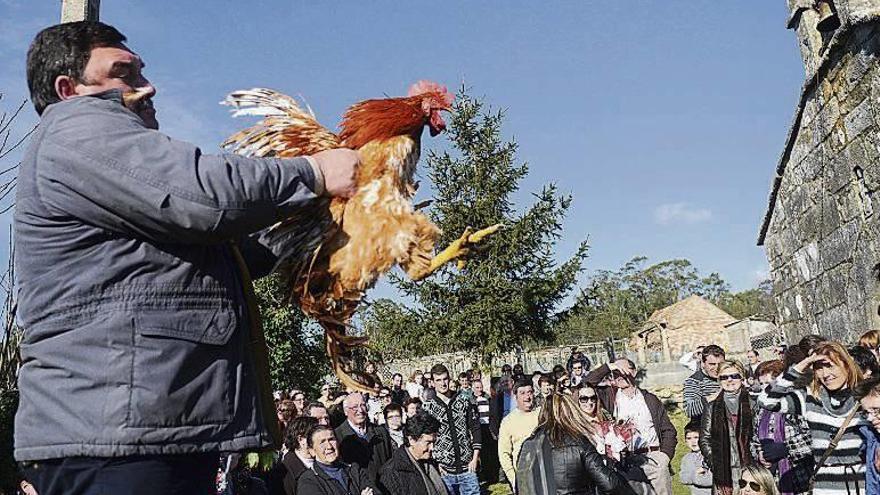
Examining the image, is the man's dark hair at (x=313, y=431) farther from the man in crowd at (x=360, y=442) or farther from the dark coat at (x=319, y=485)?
the man in crowd at (x=360, y=442)

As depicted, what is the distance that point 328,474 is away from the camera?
237 inches

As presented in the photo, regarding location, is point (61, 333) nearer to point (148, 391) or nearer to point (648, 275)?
point (148, 391)

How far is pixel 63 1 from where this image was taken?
303cm

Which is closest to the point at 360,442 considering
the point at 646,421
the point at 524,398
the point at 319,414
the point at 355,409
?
the point at 355,409

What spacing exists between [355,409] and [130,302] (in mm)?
6067

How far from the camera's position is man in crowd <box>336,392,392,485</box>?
725 cm

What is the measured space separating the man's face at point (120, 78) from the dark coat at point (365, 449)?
563cm

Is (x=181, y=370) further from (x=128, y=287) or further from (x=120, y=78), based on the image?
(x=120, y=78)

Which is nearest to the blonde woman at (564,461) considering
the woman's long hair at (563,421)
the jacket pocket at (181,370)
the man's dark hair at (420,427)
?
the woman's long hair at (563,421)

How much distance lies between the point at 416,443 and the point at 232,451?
5719 millimetres

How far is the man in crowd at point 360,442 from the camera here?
7.25m

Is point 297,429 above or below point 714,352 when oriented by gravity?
below

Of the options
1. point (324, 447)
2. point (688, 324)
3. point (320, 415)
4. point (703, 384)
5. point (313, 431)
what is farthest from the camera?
point (688, 324)

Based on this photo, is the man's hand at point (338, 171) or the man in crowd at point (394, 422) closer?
the man's hand at point (338, 171)
